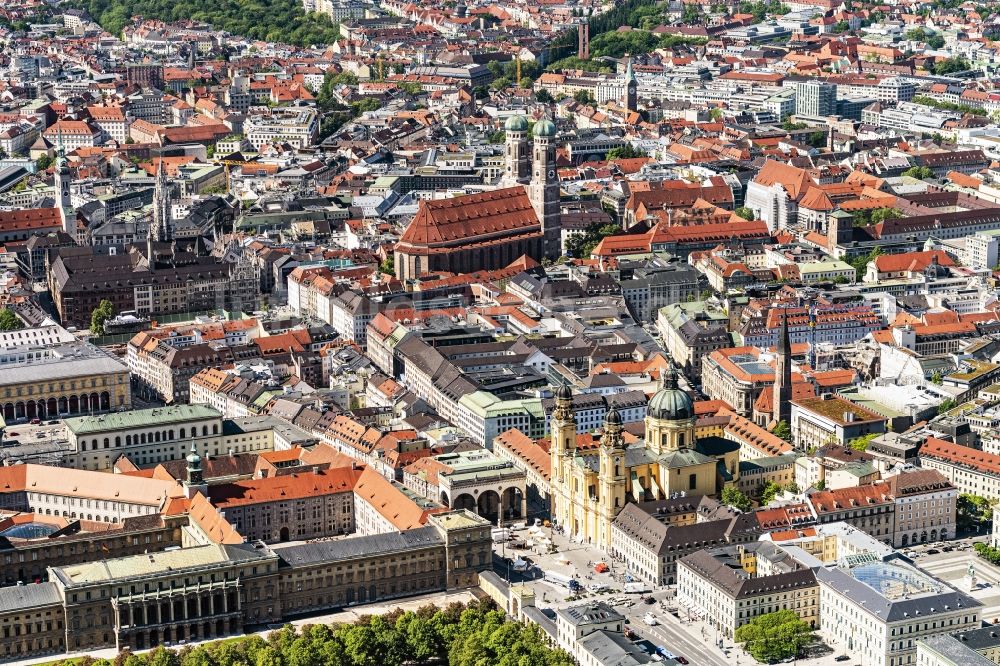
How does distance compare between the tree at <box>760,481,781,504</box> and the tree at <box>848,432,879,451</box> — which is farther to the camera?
the tree at <box>848,432,879,451</box>

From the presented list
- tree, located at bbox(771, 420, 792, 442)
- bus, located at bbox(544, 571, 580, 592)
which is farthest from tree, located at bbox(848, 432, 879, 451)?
bus, located at bbox(544, 571, 580, 592)

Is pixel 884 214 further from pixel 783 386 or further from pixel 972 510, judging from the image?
pixel 972 510

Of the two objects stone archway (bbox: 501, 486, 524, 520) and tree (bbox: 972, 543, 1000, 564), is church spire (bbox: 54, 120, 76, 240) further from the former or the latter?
tree (bbox: 972, 543, 1000, 564)

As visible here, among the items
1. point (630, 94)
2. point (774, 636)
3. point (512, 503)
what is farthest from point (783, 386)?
point (630, 94)

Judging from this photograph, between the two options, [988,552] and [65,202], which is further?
[65,202]

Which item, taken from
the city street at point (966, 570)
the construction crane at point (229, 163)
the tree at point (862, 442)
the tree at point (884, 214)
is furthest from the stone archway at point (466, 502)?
the construction crane at point (229, 163)
